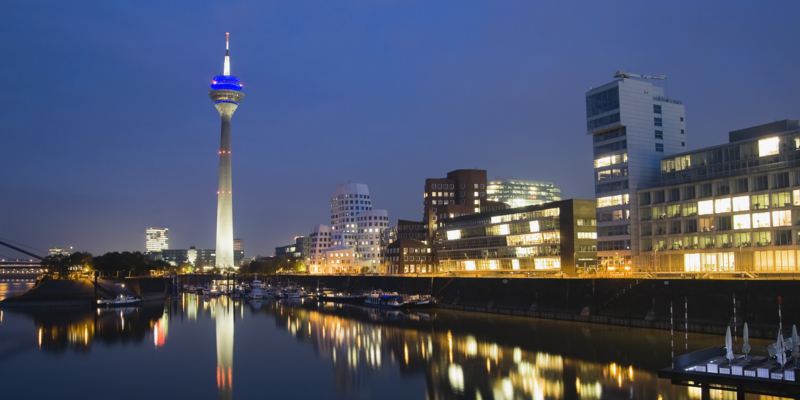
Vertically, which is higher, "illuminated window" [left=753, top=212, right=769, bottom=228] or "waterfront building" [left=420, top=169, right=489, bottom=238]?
"waterfront building" [left=420, top=169, right=489, bottom=238]

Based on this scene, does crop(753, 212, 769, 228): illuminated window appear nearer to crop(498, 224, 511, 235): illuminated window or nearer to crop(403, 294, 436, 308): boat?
crop(403, 294, 436, 308): boat

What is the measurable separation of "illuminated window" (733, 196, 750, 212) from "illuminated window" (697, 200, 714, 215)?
10.8 feet

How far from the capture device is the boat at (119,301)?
12444 cm

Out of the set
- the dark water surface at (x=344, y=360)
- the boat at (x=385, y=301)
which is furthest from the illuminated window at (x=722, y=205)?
the boat at (x=385, y=301)

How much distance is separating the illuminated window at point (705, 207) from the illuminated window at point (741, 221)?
3.56 metres

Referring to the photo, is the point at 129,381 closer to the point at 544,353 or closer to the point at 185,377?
the point at 185,377

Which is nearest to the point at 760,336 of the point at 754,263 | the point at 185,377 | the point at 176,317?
the point at 754,263

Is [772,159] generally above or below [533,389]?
above

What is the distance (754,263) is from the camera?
77812mm

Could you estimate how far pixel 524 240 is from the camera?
123 metres

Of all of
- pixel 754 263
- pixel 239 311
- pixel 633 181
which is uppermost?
pixel 633 181

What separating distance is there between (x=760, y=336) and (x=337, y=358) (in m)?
39.0

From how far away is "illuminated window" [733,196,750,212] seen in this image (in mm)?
78681

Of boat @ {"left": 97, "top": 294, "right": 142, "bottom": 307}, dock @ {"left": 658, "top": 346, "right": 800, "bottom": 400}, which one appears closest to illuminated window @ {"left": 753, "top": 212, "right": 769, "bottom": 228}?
dock @ {"left": 658, "top": 346, "right": 800, "bottom": 400}
